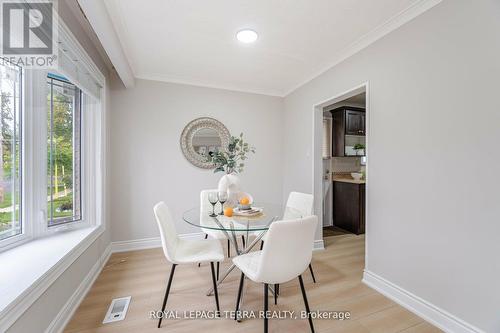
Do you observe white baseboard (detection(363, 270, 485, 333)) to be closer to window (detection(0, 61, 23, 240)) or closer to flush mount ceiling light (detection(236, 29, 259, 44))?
flush mount ceiling light (detection(236, 29, 259, 44))

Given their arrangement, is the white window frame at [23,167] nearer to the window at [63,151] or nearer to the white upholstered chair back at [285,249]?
the window at [63,151]

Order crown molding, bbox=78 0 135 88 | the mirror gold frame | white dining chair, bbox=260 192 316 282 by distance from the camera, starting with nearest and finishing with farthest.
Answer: crown molding, bbox=78 0 135 88 < white dining chair, bbox=260 192 316 282 < the mirror gold frame

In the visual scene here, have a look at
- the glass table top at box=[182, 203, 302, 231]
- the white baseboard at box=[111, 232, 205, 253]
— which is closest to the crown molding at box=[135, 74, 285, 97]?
the glass table top at box=[182, 203, 302, 231]

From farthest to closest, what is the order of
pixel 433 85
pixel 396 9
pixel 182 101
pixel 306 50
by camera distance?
1. pixel 182 101
2. pixel 306 50
3. pixel 396 9
4. pixel 433 85

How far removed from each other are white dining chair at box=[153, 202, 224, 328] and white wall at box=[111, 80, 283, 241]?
1401mm

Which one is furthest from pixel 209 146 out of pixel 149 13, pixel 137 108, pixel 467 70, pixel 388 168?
pixel 467 70

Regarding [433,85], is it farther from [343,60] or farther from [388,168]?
[343,60]

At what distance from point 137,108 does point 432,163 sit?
3.47 meters

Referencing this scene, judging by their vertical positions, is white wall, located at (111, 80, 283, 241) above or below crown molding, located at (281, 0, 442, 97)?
below

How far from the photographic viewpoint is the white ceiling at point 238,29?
5.94ft

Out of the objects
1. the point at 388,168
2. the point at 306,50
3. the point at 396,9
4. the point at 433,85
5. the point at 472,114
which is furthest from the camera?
the point at 306,50

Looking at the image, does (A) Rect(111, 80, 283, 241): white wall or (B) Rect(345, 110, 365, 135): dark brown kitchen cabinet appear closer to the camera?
(A) Rect(111, 80, 283, 241): white wall

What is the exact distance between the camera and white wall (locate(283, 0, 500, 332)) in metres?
1.42

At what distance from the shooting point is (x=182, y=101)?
3.36 meters
